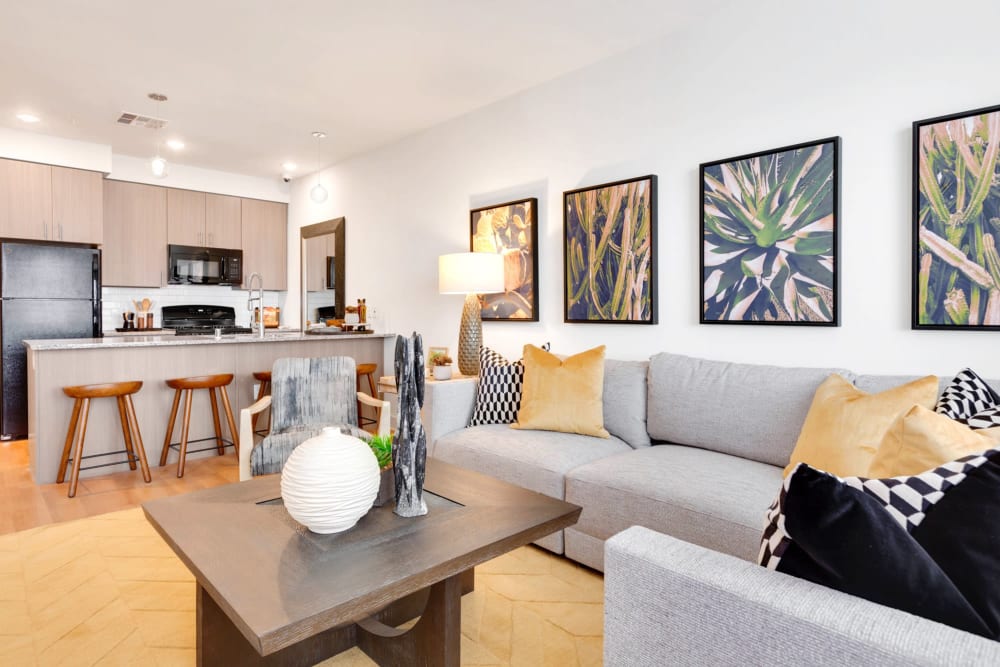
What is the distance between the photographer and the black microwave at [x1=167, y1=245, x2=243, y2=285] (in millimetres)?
5730

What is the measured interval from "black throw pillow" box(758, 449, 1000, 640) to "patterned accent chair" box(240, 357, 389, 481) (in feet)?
7.25

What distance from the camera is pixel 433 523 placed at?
1.55 meters

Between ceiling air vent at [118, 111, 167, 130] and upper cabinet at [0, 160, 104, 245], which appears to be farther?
upper cabinet at [0, 160, 104, 245]

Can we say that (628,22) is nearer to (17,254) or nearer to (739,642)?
(739,642)

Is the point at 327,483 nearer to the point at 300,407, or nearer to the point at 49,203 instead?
the point at 300,407

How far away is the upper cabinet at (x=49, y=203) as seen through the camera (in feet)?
15.3

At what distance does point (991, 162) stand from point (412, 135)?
3.75 metres

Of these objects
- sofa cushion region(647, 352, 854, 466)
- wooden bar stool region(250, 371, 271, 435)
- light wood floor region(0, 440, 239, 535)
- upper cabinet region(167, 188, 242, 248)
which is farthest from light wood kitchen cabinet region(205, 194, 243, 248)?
sofa cushion region(647, 352, 854, 466)

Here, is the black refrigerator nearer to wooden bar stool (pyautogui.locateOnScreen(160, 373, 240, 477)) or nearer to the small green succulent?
wooden bar stool (pyautogui.locateOnScreen(160, 373, 240, 477))

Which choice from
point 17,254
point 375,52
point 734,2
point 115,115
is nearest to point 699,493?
point 734,2

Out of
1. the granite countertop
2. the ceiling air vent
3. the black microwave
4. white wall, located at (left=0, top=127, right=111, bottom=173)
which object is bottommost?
the granite countertop

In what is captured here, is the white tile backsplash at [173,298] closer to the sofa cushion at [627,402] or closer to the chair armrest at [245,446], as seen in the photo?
the chair armrest at [245,446]

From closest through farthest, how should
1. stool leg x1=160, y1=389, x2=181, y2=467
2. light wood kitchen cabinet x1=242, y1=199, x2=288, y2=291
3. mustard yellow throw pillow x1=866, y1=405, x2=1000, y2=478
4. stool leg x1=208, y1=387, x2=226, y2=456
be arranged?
1. mustard yellow throw pillow x1=866, y1=405, x2=1000, y2=478
2. stool leg x1=160, y1=389, x2=181, y2=467
3. stool leg x1=208, y1=387, x2=226, y2=456
4. light wood kitchen cabinet x1=242, y1=199, x2=288, y2=291

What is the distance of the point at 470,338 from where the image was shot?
3.77m
